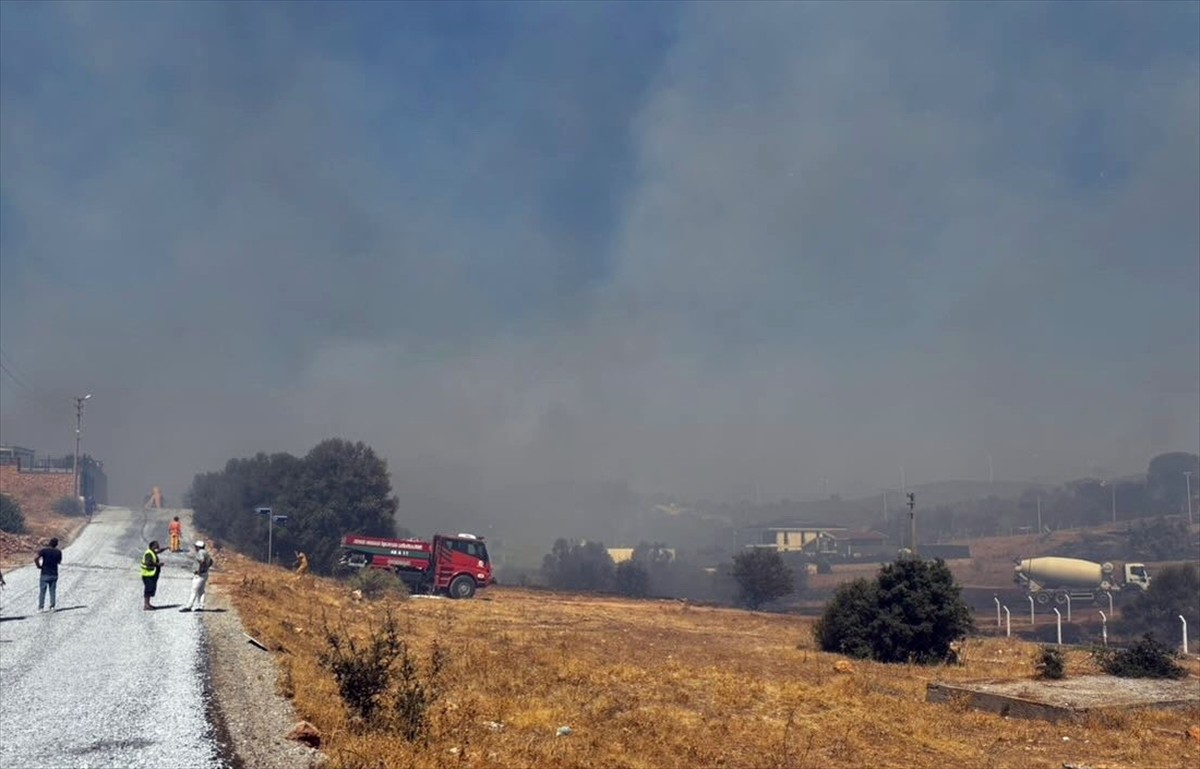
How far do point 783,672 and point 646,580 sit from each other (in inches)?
2288

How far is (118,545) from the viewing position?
50344mm

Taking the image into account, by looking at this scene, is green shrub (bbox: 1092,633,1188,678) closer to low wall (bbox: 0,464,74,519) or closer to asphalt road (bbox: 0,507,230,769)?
asphalt road (bbox: 0,507,230,769)

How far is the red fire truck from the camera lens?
4650 cm

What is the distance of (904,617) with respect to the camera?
30.5m

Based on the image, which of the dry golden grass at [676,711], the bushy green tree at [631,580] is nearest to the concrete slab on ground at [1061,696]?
the dry golden grass at [676,711]

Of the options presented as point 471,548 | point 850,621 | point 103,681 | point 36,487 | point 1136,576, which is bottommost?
point 1136,576

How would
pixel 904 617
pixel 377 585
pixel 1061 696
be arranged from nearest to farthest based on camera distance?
1. pixel 1061 696
2. pixel 904 617
3. pixel 377 585

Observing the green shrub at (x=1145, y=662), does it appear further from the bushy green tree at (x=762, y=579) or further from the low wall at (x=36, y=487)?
the low wall at (x=36, y=487)

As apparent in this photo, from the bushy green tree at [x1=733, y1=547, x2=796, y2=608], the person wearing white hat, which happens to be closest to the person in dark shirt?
the person wearing white hat

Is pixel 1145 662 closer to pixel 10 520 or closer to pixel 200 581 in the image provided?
pixel 200 581

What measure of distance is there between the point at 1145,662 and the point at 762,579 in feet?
124

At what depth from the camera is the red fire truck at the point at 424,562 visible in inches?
1831

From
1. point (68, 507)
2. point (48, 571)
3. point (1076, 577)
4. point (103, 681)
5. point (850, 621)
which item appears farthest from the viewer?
point (1076, 577)

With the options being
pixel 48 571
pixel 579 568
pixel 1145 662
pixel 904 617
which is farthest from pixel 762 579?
pixel 48 571
